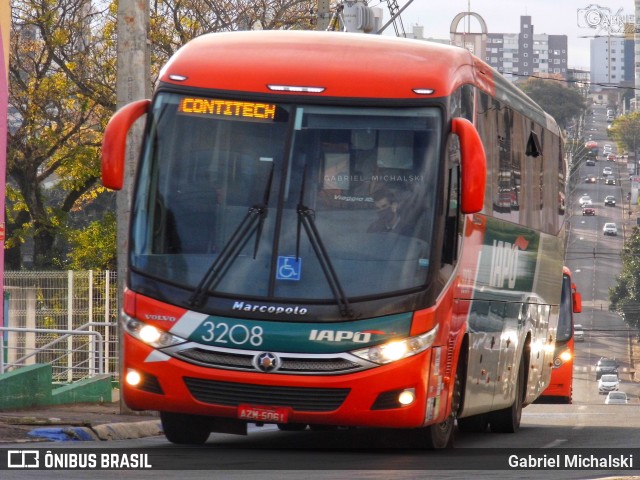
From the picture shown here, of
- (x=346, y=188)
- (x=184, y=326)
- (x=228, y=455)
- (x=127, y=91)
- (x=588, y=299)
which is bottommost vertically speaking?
(x=588, y=299)

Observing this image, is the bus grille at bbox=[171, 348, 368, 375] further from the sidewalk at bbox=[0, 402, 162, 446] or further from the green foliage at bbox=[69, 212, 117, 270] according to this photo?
the green foliage at bbox=[69, 212, 117, 270]

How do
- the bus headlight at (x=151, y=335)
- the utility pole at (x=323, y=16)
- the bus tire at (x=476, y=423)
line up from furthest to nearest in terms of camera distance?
the utility pole at (x=323, y=16) < the bus tire at (x=476, y=423) < the bus headlight at (x=151, y=335)

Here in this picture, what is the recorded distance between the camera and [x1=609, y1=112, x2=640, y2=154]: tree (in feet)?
635

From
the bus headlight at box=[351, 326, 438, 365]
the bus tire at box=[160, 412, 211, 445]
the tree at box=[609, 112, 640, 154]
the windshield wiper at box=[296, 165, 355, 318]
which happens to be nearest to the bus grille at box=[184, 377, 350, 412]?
the bus headlight at box=[351, 326, 438, 365]

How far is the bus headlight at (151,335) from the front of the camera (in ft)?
38.1

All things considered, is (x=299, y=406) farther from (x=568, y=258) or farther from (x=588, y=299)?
(x=568, y=258)

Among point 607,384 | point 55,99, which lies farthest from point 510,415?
point 607,384

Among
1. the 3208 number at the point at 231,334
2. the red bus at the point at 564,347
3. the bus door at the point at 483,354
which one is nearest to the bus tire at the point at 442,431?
the bus door at the point at 483,354

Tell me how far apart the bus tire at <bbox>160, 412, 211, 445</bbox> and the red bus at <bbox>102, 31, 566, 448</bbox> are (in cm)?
8

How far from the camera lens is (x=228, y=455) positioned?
476 inches

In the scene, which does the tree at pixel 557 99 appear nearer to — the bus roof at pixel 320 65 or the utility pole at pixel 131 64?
the utility pole at pixel 131 64

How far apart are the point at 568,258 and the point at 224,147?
11766cm

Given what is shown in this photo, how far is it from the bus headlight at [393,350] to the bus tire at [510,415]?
5883 mm

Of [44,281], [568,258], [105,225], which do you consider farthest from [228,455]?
[568,258]
